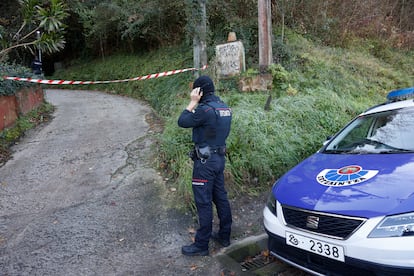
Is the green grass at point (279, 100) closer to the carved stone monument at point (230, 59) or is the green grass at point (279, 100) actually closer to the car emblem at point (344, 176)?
the carved stone monument at point (230, 59)

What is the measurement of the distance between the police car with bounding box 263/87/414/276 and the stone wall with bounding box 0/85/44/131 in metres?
6.35

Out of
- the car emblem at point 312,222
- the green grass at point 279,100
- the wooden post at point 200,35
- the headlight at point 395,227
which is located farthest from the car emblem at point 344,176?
the wooden post at point 200,35

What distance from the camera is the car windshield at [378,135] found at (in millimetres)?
3436

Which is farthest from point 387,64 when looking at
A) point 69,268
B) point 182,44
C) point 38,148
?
point 69,268

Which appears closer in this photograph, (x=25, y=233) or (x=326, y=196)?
(x=326, y=196)

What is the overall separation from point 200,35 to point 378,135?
5845 mm

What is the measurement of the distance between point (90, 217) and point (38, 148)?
3.14m

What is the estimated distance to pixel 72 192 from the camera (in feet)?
15.8

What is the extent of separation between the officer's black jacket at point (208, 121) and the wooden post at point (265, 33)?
17.4 feet

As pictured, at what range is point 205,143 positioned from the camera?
132 inches

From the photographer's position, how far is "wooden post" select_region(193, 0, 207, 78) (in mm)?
8508

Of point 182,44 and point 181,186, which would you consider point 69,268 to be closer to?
point 181,186

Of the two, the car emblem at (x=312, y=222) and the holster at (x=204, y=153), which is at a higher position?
the holster at (x=204, y=153)

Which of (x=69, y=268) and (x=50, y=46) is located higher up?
(x=50, y=46)
